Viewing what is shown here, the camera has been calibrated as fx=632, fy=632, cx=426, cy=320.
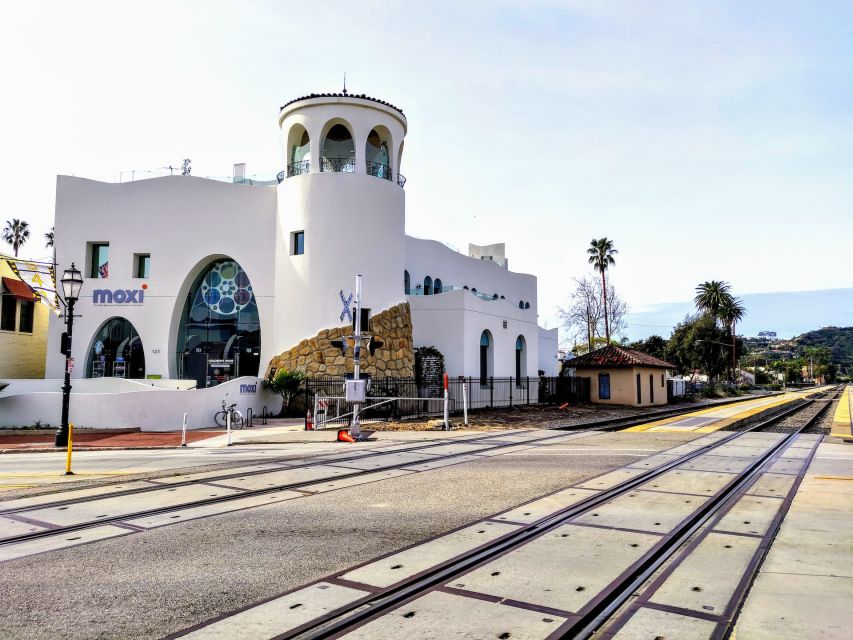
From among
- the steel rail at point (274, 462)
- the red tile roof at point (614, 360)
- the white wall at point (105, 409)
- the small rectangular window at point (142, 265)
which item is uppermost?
the small rectangular window at point (142, 265)

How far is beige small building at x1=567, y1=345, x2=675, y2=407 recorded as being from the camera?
1642 inches

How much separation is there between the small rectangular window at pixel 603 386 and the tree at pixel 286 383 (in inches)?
861

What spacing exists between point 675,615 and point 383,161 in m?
31.6

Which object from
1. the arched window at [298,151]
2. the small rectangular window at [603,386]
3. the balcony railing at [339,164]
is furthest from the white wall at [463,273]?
the arched window at [298,151]

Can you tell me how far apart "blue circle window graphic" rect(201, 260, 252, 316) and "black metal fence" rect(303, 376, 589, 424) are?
7120 mm

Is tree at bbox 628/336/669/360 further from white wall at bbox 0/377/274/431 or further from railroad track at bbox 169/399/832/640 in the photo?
railroad track at bbox 169/399/832/640

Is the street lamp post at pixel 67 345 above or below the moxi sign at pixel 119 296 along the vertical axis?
below

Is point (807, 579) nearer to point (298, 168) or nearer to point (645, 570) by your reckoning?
point (645, 570)

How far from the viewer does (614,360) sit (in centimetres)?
4194

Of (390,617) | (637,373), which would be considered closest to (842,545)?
(390,617)

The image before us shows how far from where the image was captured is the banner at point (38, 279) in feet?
104

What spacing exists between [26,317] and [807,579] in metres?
38.7

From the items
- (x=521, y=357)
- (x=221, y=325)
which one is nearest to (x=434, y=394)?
(x=521, y=357)

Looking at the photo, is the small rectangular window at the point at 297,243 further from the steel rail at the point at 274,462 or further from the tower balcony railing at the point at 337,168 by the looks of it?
the steel rail at the point at 274,462
